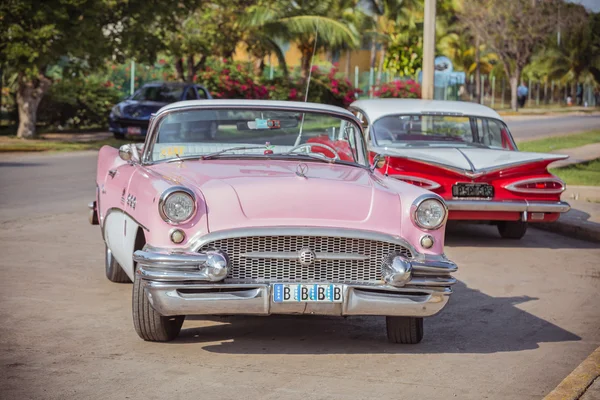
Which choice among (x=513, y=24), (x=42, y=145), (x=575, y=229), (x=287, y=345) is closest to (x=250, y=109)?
(x=287, y=345)

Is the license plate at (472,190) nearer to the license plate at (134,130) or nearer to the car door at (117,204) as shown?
the car door at (117,204)

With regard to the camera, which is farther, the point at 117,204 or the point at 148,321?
the point at 117,204

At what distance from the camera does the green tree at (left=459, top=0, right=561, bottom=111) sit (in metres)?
60.3

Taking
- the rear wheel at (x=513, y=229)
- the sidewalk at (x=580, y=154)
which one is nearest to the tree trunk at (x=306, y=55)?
the sidewalk at (x=580, y=154)

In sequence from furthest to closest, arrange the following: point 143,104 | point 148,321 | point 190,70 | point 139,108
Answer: point 190,70, point 143,104, point 139,108, point 148,321

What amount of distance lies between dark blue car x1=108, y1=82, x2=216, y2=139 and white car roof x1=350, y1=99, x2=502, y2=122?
49.7ft

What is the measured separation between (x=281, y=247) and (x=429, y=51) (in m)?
13.8

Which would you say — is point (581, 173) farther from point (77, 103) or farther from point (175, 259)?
point (77, 103)

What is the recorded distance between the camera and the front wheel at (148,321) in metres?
6.35

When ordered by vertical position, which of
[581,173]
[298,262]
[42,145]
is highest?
[298,262]

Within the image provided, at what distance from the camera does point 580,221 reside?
13.0 metres

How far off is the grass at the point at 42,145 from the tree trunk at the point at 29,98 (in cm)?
38

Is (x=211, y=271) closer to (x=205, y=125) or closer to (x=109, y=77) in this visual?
(x=205, y=125)

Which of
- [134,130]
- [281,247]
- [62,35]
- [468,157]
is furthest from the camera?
[134,130]
